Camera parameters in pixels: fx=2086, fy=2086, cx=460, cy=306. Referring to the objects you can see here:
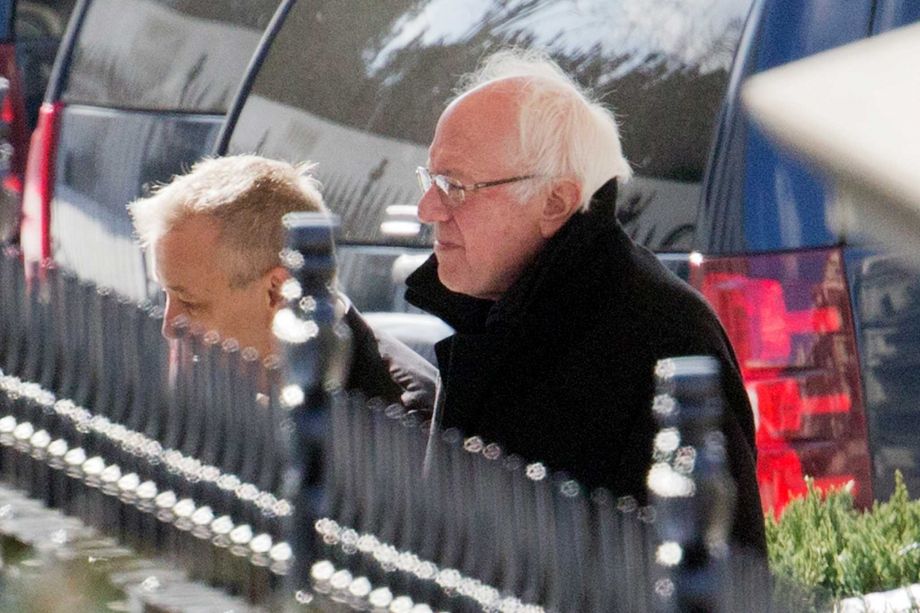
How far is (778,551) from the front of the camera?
11.1ft

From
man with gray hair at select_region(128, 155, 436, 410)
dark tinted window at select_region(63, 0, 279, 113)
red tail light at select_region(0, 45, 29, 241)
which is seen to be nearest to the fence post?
man with gray hair at select_region(128, 155, 436, 410)

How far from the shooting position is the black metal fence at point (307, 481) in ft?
5.71

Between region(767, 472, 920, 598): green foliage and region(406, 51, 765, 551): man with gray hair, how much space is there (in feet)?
0.94

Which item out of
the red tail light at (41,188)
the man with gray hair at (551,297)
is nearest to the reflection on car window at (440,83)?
the man with gray hair at (551,297)

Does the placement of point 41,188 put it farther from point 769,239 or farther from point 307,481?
point 307,481

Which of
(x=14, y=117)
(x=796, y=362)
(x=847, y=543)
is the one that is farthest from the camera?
(x=14, y=117)

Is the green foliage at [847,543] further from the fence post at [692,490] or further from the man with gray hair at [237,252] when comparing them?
the fence post at [692,490]

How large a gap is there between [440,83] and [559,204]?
1.32 metres

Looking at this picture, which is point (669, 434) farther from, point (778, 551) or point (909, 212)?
point (778, 551)

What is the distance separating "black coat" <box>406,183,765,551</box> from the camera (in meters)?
3.18

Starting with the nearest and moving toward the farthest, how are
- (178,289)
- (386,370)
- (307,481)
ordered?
1. (307,481)
2. (386,370)
3. (178,289)

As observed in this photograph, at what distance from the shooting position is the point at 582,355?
3.26 meters

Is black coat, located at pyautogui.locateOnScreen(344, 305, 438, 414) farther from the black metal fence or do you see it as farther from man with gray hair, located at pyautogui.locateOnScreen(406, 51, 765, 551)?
the black metal fence

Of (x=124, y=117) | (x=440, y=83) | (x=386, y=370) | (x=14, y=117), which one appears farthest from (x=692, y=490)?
(x=14, y=117)
